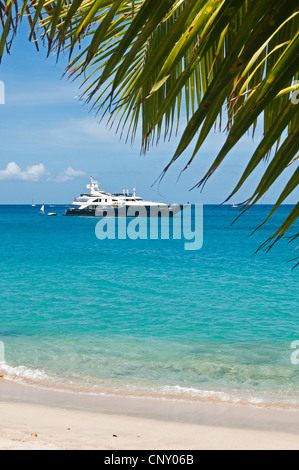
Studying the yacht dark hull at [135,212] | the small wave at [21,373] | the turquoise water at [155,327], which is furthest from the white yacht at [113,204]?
the small wave at [21,373]

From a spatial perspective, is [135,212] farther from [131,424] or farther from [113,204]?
[131,424]

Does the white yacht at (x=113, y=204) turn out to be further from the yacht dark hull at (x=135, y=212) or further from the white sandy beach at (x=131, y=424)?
the white sandy beach at (x=131, y=424)

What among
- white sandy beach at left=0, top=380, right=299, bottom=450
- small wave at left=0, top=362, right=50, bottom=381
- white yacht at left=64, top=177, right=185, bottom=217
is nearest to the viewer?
white sandy beach at left=0, top=380, right=299, bottom=450

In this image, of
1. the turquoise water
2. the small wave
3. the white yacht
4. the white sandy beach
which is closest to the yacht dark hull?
the white yacht

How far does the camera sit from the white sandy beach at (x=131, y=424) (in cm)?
472

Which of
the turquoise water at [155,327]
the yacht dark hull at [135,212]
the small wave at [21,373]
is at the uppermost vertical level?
the yacht dark hull at [135,212]

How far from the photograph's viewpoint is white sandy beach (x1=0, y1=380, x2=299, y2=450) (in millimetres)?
4719

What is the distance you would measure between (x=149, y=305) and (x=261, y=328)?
4.50 metres

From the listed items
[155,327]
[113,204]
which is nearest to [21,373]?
[155,327]

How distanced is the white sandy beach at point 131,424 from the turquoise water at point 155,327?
0.58m

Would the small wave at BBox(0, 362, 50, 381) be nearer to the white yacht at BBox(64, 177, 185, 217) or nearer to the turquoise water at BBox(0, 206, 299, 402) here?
the turquoise water at BBox(0, 206, 299, 402)

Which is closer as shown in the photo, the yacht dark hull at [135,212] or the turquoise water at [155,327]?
the turquoise water at [155,327]

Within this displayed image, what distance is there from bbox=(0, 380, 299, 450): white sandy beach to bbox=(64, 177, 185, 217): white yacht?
73943 mm
